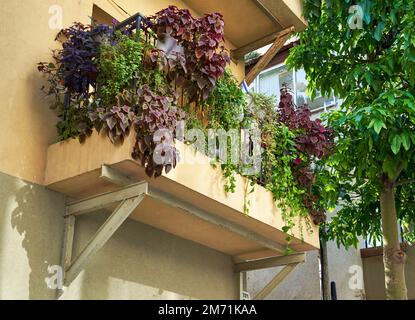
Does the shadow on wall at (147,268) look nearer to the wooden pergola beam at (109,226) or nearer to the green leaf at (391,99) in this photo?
the wooden pergola beam at (109,226)

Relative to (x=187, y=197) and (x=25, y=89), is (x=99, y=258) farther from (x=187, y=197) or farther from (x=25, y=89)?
(x=25, y=89)

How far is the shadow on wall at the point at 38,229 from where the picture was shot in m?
5.17

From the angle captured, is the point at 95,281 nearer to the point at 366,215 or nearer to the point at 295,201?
the point at 295,201

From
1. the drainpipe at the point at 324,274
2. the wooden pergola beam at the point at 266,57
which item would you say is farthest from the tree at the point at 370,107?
the drainpipe at the point at 324,274

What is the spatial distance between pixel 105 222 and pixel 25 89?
141 cm

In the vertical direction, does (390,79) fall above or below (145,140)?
above

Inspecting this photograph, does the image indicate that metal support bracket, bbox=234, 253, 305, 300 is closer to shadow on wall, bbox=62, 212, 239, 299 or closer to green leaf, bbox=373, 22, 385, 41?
shadow on wall, bbox=62, 212, 239, 299

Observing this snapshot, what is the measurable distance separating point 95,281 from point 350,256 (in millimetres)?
5882

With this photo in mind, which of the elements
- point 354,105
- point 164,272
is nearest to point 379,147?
point 354,105

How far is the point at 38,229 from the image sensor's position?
530cm

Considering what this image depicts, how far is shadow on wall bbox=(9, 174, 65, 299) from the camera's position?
5.17 m

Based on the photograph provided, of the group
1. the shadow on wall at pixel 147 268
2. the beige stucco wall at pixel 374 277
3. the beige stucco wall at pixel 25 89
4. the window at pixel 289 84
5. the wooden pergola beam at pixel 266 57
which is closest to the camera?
the beige stucco wall at pixel 25 89
